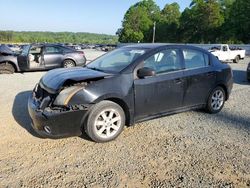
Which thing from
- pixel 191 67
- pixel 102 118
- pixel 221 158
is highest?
pixel 191 67

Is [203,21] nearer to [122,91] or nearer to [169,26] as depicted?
[169,26]

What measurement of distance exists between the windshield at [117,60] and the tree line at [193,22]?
5618 cm

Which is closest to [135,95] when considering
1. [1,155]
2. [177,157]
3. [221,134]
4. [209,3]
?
→ [177,157]

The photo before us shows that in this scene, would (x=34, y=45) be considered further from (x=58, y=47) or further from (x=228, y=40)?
(x=228, y=40)

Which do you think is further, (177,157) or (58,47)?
(58,47)

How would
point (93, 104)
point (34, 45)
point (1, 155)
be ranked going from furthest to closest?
point (34, 45)
point (93, 104)
point (1, 155)

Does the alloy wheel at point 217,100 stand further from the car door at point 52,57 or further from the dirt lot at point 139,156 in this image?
the car door at point 52,57

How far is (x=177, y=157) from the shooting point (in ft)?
14.2

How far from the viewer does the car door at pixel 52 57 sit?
1348 cm

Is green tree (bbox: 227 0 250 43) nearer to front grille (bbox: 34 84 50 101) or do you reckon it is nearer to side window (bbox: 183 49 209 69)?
side window (bbox: 183 49 209 69)

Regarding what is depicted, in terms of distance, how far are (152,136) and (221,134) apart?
121 centimetres

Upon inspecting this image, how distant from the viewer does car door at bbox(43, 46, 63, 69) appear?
13.5 m

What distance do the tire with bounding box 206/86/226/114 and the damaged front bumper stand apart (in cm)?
299

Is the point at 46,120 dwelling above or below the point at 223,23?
below
